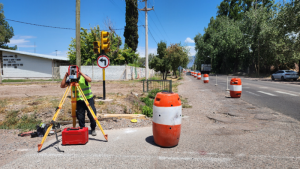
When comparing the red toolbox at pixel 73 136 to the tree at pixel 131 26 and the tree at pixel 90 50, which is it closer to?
the tree at pixel 90 50

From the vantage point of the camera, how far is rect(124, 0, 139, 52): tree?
37656 mm

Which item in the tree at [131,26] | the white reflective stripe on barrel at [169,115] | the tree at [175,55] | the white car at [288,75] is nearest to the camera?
the white reflective stripe on barrel at [169,115]

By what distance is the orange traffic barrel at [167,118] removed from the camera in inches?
146

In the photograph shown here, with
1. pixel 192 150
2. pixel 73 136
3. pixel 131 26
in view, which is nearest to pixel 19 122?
pixel 73 136

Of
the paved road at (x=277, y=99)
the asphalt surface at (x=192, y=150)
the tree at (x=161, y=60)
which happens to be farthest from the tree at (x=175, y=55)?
the asphalt surface at (x=192, y=150)

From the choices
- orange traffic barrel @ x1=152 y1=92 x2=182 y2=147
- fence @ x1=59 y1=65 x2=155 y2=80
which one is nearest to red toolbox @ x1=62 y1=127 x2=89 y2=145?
orange traffic barrel @ x1=152 y1=92 x2=182 y2=147

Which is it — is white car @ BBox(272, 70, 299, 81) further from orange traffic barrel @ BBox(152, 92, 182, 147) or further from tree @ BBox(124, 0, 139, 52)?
orange traffic barrel @ BBox(152, 92, 182, 147)

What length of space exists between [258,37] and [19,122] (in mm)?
39248

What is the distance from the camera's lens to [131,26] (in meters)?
37.9

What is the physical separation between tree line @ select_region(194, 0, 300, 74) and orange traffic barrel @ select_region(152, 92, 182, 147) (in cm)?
2755

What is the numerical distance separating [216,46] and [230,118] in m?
53.7

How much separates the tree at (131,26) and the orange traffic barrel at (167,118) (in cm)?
3618

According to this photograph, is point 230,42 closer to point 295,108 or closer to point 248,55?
point 248,55

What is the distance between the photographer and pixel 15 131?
16.9 ft
